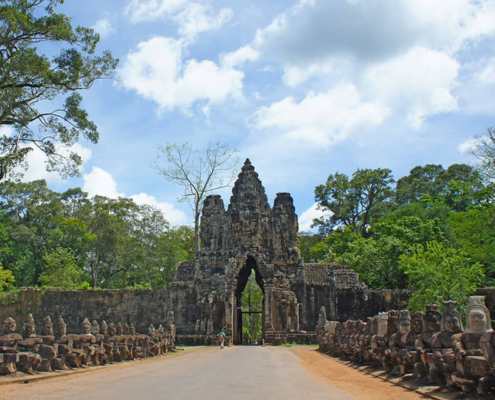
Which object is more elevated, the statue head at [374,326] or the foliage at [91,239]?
the foliage at [91,239]

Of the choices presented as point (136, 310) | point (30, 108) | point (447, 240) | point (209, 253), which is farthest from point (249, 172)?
point (30, 108)

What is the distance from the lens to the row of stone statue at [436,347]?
6.66 m

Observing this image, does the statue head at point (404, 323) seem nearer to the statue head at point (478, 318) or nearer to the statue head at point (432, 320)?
the statue head at point (432, 320)

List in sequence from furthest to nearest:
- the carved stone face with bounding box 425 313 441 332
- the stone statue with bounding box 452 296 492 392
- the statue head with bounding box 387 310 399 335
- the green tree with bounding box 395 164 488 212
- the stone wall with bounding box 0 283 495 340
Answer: the green tree with bounding box 395 164 488 212 < the stone wall with bounding box 0 283 495 340 < the statue head with bounding box 387 310 399 335 < the carved stone face with bounding box 425 313 441 332 < the stone statue with bounding box 452 296 492 392

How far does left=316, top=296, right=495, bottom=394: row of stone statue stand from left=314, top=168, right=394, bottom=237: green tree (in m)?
37.2

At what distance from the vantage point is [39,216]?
48750mm

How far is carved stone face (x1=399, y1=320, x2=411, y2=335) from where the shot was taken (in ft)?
33.3

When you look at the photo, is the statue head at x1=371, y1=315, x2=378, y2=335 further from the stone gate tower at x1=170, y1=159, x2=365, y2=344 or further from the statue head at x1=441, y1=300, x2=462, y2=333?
the stone gate tower at x1=170, y1=159, x2=365, y2=344

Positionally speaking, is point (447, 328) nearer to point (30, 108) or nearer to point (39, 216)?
point (30, 108)

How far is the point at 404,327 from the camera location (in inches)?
402

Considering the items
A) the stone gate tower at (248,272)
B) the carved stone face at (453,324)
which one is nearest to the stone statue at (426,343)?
the carved stone face at (453,324)

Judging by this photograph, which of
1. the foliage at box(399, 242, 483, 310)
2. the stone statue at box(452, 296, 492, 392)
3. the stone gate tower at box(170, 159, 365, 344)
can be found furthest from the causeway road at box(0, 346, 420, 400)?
the stone gate tower at box(170, 159, 365, 344)

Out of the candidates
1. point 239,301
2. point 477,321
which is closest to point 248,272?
point 239,301

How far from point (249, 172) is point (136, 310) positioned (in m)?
13.4
